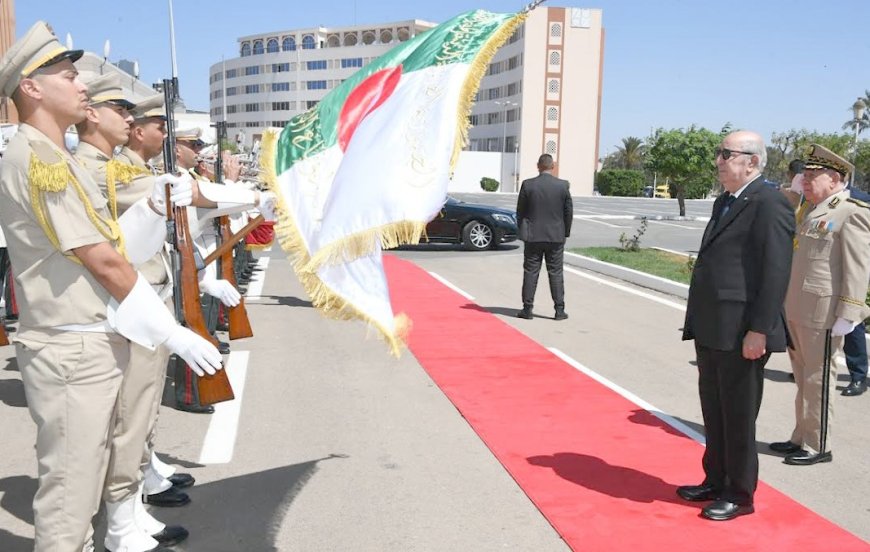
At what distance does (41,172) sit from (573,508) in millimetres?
3170

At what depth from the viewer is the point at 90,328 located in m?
2.89

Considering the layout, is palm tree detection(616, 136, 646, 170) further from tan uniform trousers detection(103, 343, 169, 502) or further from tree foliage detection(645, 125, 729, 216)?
tan uniform trousers detection(103, 343, 169, 502)

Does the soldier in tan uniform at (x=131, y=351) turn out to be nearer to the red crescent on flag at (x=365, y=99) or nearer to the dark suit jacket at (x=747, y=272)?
the red crescent on flag at (x=365, y=99)

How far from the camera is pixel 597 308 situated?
429 inches

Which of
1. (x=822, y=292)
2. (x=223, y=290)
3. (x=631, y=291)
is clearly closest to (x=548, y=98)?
(x=631, y=291)

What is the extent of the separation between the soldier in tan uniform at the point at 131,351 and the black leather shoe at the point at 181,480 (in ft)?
1.98

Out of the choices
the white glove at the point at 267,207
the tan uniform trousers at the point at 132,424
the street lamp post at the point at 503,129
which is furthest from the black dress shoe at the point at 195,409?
the street lamp post at the point at 503,129

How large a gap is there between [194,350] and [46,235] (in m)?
0.67

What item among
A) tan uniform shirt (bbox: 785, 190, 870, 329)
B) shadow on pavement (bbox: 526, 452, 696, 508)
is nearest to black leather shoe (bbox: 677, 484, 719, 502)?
shadow on pavement (bbox: 526, 452, 696, 508)

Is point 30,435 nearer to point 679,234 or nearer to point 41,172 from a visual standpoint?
point 41,172

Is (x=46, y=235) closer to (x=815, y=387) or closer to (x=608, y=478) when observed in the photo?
(x=608, y=478)

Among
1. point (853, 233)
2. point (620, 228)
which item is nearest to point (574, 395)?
point (853, 233)

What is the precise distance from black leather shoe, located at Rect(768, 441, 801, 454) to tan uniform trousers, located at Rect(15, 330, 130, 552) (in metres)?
4.39

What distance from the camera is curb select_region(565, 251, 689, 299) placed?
12175 millimetres
